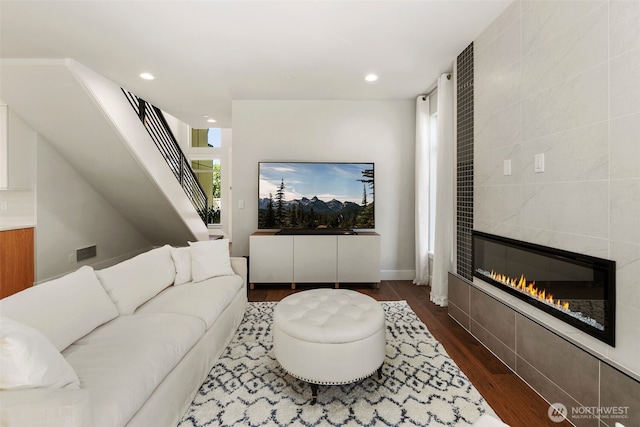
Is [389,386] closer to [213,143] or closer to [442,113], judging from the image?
[442,113]

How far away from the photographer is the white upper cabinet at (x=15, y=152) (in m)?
3.24

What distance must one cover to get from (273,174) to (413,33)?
7.75 ft

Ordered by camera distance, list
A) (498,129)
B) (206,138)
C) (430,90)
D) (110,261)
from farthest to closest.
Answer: (206,138)
(110,261)
(430,90)
(498,129)

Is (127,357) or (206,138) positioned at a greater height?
(206,138)

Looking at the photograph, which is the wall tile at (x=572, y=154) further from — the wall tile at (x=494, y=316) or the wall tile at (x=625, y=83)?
the wall tile at (x=494, y=316)

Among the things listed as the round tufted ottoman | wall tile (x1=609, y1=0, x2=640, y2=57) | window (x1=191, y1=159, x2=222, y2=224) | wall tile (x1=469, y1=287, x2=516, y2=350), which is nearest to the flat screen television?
wall tile (x1=469, y1=287, x2=516, y2=350)

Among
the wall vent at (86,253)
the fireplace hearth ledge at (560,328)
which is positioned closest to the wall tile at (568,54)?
the fireplace hearth ledge at (560,328)

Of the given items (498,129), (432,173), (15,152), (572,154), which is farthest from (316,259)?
(15,152)

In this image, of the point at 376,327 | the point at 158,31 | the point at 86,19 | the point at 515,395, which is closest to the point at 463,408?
the point at 515,395

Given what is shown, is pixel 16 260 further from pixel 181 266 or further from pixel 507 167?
pixel 507 167

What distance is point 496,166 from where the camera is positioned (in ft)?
7.38

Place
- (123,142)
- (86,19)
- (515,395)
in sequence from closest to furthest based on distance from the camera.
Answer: (515,395) → (86,19) → (123,142)

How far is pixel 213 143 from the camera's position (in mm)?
7781

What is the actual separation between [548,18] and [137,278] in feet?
10.5
